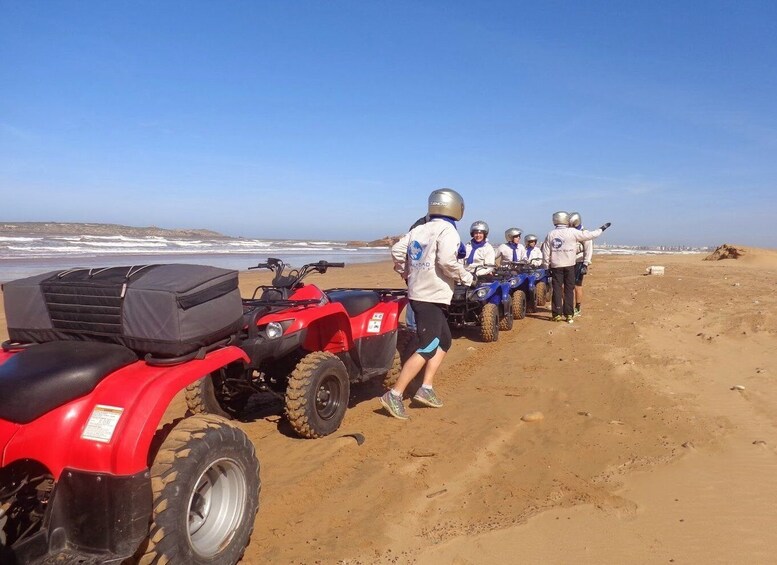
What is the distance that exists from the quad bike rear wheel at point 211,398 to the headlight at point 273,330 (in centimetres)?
69

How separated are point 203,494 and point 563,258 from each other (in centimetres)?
812

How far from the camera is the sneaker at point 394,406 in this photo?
15.4 feet

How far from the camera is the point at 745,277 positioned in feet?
54.1

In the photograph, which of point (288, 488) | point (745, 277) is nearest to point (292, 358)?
point (288, 488)

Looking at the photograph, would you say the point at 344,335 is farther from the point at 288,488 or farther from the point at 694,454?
the point at 694,454

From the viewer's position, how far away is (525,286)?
10.8 meters

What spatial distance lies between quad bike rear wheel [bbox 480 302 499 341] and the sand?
4.11 ft

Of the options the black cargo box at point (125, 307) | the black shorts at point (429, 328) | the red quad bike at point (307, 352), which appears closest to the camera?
the black cargo box at point (125, 307)

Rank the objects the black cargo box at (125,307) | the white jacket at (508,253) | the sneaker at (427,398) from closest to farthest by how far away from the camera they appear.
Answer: the black cargo box at (125,307) → the sneaker at (427,398) → the white jacket at (508,253)

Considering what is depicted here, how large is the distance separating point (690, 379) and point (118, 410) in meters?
5.51

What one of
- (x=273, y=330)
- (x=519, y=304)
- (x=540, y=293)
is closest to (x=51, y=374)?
(x=273, y=330)

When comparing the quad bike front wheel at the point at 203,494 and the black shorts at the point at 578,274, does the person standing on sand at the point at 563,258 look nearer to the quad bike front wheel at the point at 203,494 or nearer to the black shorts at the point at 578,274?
the black shorts at the point at 578,274

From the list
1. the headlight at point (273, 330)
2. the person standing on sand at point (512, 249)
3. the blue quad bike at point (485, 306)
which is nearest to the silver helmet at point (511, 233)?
the person standing on sand at point (512, 249)

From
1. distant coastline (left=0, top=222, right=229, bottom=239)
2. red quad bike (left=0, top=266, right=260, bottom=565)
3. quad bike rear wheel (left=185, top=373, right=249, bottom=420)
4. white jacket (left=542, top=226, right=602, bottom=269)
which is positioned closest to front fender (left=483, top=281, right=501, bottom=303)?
white jacket (left=542, top=226, right=602, bottom=269)
